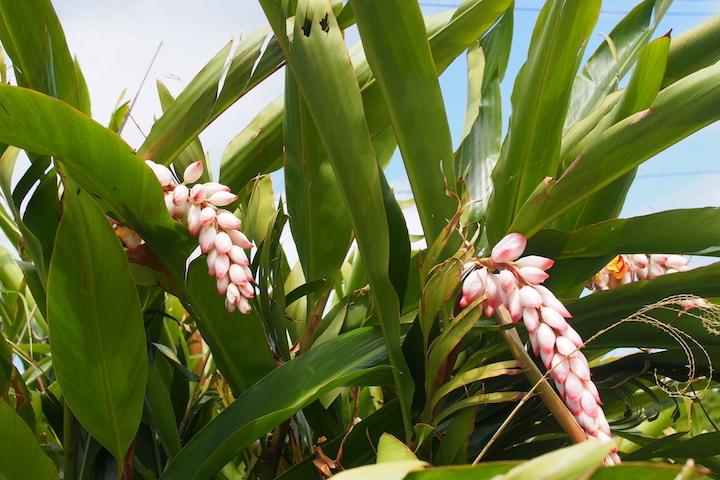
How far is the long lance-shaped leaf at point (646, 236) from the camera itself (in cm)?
73

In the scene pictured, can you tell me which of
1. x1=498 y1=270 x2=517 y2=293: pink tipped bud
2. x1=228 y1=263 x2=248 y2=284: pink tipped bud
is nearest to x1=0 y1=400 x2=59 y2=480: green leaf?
x1=228 y1=263 x2=248 y2=284: pink tipped bud

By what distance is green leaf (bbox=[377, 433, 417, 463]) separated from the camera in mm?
526

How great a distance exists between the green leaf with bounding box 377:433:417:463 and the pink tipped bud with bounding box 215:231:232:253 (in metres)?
0.22

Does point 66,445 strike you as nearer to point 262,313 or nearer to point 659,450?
point 262,313

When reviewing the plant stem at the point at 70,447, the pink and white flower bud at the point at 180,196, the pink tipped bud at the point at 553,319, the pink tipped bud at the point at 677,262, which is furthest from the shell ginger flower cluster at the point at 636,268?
the plant stem at the point at 70,447

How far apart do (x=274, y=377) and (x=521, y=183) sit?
1.02ft

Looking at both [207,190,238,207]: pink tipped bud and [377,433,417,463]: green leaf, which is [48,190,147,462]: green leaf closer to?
[207,190,238,207]: pink tipped bud

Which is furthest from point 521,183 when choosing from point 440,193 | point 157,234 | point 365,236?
point 157,234

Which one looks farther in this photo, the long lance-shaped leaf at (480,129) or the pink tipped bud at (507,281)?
the long lance-shaped leaf at (480,129)

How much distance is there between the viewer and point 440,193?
750mm

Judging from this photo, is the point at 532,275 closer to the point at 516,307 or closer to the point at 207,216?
the point at 516,307

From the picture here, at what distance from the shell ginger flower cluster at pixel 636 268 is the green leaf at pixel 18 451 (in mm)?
599

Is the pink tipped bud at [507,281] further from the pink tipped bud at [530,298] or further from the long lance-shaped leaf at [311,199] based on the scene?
the long lance-shaped leaf at [311,199]

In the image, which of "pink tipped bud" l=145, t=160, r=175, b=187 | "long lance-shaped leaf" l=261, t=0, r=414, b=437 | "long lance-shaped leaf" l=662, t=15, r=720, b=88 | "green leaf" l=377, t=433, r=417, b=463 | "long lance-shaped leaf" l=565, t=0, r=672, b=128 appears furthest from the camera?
"long lance-shaped leaf" l=565, t=0, r=672, b=128
